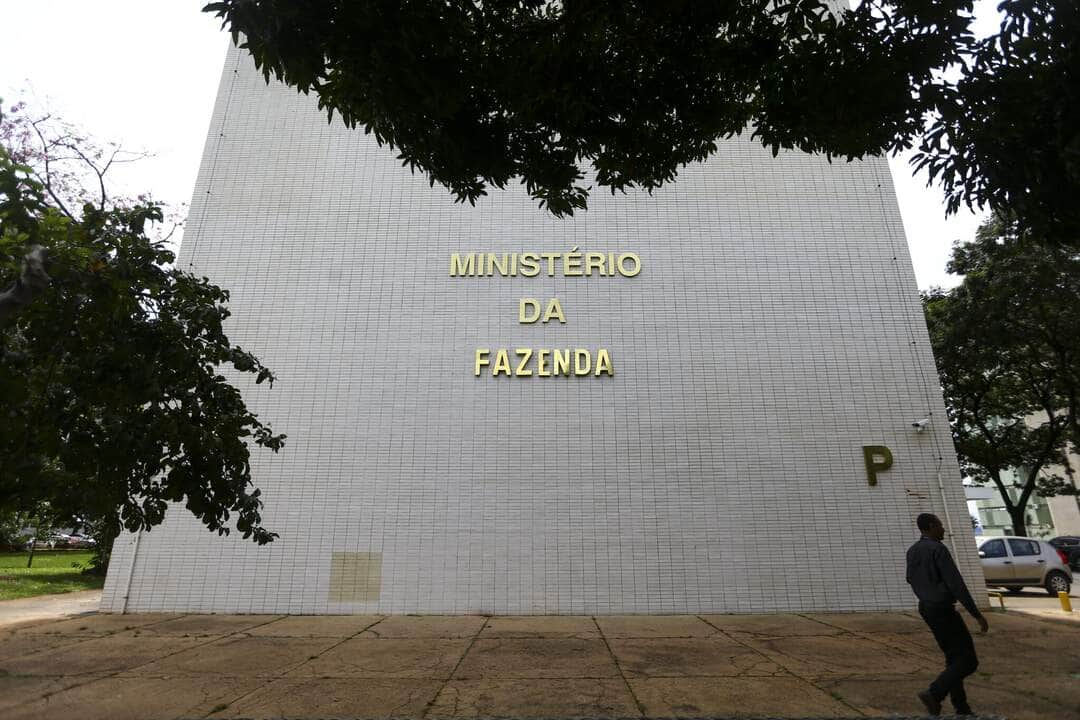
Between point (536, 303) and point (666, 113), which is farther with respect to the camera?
point (536, 303)

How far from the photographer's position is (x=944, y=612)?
14.4ft

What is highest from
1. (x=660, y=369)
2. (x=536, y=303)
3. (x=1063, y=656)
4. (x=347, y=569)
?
(x=536, y=303)

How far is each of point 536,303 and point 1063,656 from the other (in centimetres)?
807

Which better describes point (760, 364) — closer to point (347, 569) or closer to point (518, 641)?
point (518, 641)

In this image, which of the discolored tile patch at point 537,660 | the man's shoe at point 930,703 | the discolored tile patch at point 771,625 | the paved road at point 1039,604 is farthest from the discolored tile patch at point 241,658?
the paved road at point 1039,604

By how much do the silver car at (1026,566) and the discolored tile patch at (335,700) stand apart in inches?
549

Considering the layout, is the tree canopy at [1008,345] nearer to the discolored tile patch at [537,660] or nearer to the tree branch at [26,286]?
the discolored tile patch at [537,660]

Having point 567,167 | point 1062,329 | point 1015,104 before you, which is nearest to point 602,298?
point 567,167

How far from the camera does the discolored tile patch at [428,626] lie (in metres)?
7.62

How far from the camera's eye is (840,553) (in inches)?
367

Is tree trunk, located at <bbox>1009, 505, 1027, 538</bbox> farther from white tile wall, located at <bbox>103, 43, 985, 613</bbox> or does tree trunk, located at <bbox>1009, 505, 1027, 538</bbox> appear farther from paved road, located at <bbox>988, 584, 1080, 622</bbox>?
white tile wall, located at <bbox>103, 43, 985, 613</bbox>

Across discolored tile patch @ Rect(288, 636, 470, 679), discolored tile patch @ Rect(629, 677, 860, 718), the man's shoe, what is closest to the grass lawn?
discolored tile patch @ Rect(288, 636, 470, 679)

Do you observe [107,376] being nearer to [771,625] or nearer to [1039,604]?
[771,625]

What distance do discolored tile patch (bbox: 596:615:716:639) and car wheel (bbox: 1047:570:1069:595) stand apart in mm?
9982
